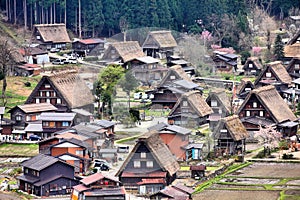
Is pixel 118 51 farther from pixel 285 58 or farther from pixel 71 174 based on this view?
pixel 71 174

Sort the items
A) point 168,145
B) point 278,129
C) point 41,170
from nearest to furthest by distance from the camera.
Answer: point 41,170 < point 168,145 < point 278,129

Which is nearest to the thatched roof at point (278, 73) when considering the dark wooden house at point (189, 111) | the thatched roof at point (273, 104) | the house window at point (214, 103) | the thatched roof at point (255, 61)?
the thatched roof at point (255, 61)

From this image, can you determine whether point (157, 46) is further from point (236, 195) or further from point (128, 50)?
point (236, 195)

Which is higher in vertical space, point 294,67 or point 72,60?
point 72,60

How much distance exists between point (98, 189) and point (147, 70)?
20799 millimetres

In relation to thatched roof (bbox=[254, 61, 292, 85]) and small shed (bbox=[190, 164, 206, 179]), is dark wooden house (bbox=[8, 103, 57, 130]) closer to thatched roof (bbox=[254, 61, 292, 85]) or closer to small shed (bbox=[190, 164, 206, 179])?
small shed (bbox=[190, 164, 206, 179])

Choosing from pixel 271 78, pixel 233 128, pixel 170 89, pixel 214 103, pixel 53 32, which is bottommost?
pixel 233 128

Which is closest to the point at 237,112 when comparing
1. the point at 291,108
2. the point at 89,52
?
the point at 291,108

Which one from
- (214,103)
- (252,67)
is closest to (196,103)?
(214,103)

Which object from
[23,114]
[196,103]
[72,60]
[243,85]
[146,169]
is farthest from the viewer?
[72,60]

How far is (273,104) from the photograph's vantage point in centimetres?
5038

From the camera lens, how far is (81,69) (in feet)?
187

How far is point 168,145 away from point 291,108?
12.4 meters

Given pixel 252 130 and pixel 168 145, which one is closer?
pixel 168 145
